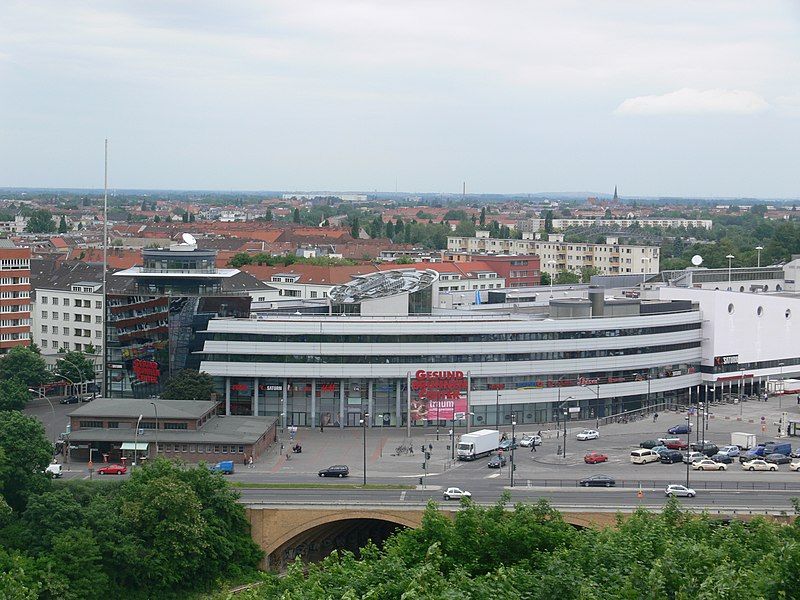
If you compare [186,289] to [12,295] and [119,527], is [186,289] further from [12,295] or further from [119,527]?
[119,527]

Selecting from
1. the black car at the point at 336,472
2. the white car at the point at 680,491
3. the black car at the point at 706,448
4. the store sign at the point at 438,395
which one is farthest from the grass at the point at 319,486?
the black car at the point at 706,448

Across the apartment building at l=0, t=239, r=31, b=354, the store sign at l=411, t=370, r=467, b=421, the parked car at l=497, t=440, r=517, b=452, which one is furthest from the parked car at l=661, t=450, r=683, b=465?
the apartment building at l=0, t=239, r=31, b=354

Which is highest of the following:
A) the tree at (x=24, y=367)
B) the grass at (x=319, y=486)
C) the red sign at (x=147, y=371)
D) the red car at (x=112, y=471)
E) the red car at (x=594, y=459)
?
the red sign at (x=147, y=371)

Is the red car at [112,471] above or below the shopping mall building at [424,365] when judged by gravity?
below

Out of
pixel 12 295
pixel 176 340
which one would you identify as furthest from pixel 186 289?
pixel 12 295

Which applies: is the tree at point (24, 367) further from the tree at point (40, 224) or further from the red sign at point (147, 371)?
the tree at point (40, 224)
